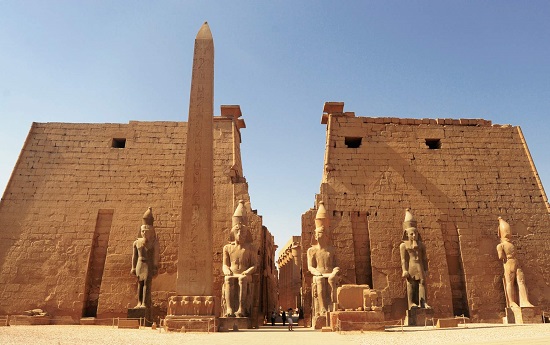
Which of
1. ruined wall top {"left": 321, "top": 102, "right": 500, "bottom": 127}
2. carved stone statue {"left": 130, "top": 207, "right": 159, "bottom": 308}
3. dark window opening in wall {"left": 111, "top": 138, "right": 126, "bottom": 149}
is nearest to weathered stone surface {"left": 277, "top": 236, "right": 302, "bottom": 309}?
ruined wall top {"left": 321, "top": 102, "right": 500, "bottom": 127}

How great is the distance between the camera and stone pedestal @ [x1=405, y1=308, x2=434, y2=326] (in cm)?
865

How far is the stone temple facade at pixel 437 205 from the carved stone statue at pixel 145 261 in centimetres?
320

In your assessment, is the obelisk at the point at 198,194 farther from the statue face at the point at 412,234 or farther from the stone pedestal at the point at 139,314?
the statue face at the point at 412,234

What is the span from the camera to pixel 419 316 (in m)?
8.70

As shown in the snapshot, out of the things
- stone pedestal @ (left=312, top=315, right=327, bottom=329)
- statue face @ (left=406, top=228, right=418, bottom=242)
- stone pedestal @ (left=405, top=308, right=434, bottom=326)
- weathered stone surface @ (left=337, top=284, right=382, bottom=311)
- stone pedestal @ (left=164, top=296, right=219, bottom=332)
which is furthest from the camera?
statue face @ (left=406, top=228, right=418, bottom=242)

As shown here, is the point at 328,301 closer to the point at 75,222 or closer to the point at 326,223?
the point at 326,223

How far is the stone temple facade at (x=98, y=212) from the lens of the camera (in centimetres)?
963

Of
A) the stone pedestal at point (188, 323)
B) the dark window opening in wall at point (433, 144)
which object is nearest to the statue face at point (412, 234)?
the dark window opening in wall at point (433, 144)

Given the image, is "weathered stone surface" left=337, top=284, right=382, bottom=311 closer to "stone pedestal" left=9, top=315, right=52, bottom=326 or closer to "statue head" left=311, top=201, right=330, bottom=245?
"statue head" left=311, top=201, right=330, bottom=245

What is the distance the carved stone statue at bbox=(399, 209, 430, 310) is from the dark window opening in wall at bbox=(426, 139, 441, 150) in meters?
3.02

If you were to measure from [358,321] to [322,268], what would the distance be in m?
1.68

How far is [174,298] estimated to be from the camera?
6559 millimetres

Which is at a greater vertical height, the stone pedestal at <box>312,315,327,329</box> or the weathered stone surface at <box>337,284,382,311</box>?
the weathered stone surface at <box>337,284,382,311</box>

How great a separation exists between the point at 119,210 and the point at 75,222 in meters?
1.02
